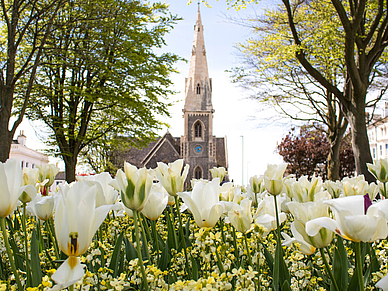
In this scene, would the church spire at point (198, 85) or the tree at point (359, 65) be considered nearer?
the tree at point (359, 65)

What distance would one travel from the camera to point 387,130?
5697 centimetres

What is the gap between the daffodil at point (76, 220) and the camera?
119 cm

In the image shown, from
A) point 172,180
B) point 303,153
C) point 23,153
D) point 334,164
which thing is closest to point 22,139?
point 23,153

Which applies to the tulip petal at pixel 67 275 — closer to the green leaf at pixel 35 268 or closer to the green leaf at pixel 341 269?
the green leaf at pixel 35 268

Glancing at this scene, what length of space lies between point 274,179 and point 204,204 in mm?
697

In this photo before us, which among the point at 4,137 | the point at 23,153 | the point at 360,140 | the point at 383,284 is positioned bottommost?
the point at 383,284

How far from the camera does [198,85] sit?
5375 cm

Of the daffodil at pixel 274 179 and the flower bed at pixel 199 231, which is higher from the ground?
the daffodil at pixel 274 179

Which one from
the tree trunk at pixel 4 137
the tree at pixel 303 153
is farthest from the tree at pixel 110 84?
the tree at pixel 303 153

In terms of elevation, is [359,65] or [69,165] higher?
[359,65]

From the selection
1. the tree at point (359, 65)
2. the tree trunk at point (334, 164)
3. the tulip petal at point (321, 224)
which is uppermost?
the tree at point (359, 65)

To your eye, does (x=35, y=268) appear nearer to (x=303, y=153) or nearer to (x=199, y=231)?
(x=199, y=231)

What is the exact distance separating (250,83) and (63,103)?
1002cm

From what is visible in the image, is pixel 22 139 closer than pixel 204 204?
No
